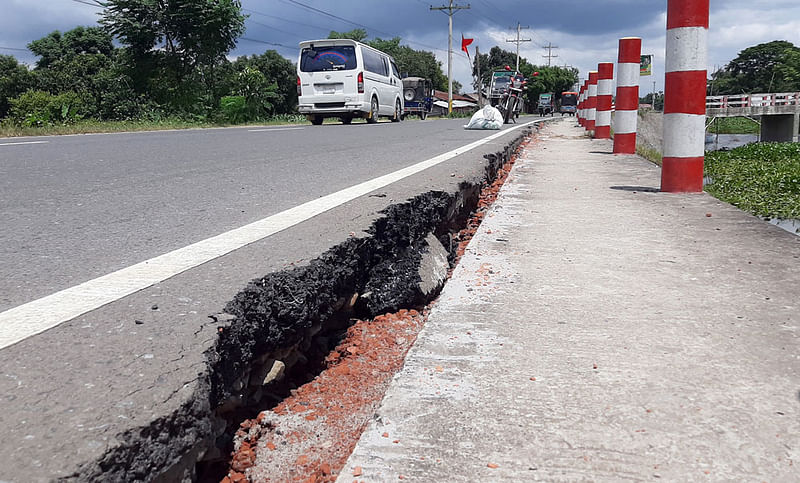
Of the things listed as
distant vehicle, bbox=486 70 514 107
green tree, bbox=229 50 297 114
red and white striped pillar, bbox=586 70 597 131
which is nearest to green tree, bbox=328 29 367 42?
green tree, bbox=229 50 297 114

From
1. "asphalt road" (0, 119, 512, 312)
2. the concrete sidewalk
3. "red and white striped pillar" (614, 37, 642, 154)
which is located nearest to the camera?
the concrete sidewalk

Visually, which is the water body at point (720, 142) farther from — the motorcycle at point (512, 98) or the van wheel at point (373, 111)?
the van wheel at point (373, 111)

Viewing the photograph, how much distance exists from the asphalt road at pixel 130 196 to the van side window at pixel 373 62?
12.8 metres

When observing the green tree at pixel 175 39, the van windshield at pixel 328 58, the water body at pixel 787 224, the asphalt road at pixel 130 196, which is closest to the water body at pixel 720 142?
the van windshield at pixel 328 58

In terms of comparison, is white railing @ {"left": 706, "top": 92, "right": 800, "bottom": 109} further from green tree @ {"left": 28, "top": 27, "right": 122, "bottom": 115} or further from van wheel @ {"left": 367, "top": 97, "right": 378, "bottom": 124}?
green tree @ {"left": 28, "top": 27, "right": 122, "bottom": 115}

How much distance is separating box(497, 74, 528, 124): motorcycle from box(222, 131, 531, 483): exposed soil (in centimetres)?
1833

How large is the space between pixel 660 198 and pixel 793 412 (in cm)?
283

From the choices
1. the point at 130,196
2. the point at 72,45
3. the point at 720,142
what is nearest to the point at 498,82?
the point at 130,196

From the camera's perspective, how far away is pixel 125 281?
1867mm

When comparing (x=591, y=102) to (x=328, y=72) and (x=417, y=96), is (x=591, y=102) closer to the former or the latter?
(x=328, y=72)

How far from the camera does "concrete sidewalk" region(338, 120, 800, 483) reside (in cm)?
119

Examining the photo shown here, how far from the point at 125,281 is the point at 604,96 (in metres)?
9.39

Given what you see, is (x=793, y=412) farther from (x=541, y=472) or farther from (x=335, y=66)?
(x=335, y=66)

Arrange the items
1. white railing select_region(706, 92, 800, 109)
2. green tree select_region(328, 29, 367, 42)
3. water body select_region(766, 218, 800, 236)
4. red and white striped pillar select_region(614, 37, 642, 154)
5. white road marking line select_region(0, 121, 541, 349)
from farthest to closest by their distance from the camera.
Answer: green tree select_region(328, 29, 367, 42), white railing select_region(706, 92, 800, 109), red and white striped pillar select_region(614, 37, 642, 154), water body select_region(766, 218, 800, 236), white road marking line select_region(0, 121, 541, 349)
